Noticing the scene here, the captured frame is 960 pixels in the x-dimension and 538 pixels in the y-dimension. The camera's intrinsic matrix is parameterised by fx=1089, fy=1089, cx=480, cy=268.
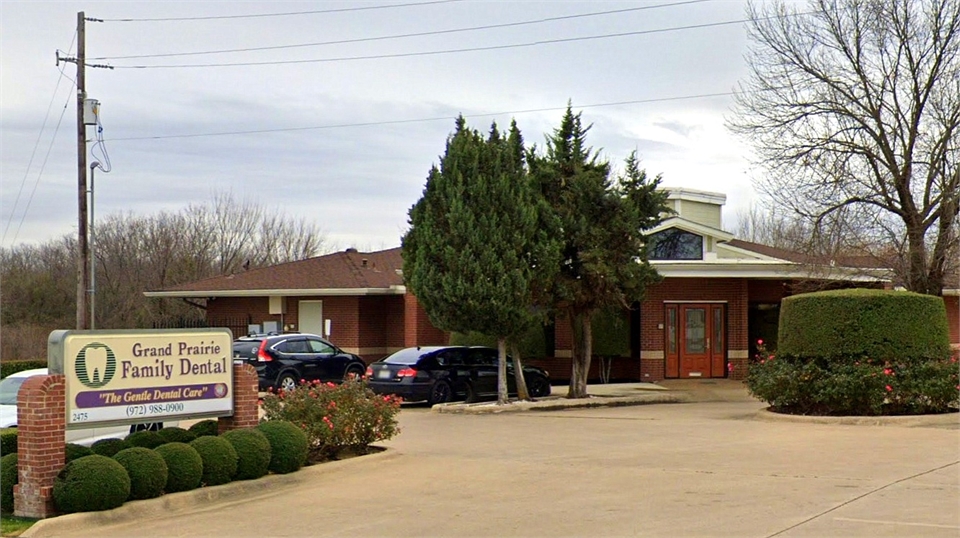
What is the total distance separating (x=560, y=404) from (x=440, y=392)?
9.31 ft

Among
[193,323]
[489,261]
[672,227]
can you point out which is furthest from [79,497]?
[193,323]

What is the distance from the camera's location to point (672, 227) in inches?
1278

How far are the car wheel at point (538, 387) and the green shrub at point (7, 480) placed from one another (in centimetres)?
1767

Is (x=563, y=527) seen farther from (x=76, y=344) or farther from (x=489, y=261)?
(x=489, y=261)

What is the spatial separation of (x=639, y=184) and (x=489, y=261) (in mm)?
5117

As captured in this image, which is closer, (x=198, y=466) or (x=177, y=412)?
(x=198, y=466)

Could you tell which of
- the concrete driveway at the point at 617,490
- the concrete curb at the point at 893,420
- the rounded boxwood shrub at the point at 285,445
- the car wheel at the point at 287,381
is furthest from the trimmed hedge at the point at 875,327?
the car wheel at the point at 287,381

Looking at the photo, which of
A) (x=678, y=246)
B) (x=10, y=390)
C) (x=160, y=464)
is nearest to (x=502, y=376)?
(x=678, y=246)

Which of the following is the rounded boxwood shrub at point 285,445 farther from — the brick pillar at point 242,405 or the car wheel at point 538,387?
the car wheel at point 538,387

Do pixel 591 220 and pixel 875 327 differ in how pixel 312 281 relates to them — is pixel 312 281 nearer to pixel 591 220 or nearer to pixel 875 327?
pixel 591 220

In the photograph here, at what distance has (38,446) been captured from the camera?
11.0 meters

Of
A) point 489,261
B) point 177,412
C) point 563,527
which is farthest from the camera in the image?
point 489,261

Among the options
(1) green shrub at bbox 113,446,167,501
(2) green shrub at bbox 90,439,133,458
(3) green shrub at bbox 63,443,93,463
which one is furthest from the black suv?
(1) green shrub at bbox 113,446,167,501

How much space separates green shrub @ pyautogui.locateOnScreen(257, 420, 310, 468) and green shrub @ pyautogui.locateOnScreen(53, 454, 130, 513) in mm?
2480
